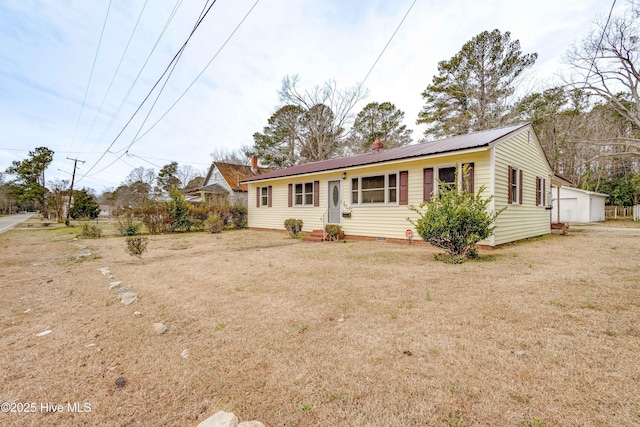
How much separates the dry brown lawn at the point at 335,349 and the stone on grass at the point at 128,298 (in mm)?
112

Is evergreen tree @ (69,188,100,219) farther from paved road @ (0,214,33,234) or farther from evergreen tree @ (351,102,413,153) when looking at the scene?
evergreen tree @ (351,102,413,153)

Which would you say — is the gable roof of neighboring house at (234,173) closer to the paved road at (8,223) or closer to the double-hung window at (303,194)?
the double-hung window at (303,194)

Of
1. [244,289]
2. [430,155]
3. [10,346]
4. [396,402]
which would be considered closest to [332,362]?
[396,402]

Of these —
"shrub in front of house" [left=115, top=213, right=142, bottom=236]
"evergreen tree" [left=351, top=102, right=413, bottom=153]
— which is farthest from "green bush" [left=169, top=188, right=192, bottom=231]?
"evergreen tree" [left=351, top=102, right=413, bottom=153]

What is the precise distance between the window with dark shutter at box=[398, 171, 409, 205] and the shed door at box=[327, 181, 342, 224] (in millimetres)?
2820

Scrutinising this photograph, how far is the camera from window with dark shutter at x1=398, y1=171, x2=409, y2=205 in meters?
9.25

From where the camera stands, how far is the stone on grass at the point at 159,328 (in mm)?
2820

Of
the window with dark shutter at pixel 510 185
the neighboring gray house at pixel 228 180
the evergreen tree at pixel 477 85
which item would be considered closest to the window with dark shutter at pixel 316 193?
the window with dark shutter at pixel 510 185

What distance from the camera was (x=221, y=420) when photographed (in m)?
1.57

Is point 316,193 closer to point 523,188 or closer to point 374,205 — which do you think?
point 374,205

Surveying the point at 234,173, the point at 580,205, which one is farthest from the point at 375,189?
the point at 580,205

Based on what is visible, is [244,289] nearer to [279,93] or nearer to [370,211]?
[370,211]

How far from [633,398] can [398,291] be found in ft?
7.96

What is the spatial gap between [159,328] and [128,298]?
4.68 feet
